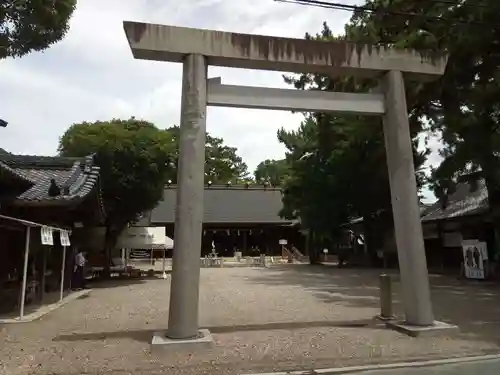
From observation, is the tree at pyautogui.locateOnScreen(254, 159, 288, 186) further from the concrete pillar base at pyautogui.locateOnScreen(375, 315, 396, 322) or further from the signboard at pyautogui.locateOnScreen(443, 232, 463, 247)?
the concrete pillar base at pyautogui.locateOnScreen(375, 315, 396, 322)

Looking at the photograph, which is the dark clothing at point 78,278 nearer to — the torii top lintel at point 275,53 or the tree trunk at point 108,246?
the tree trunk at point 108,246

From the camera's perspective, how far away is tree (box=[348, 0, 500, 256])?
12.9 m

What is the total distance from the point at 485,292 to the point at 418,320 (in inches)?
328

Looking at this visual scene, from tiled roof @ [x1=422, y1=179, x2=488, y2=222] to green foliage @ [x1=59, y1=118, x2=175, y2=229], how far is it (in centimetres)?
1422

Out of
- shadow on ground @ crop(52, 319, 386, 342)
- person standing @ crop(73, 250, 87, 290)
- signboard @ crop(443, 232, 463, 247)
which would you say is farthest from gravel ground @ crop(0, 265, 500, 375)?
signboard @ crop(443, 232, 463, 247)

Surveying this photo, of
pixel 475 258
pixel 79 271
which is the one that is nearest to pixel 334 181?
pixel 475 258

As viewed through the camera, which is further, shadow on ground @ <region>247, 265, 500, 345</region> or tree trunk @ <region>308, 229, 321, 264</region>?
tree trunk @ <region>308, 229, 321, 264</region>

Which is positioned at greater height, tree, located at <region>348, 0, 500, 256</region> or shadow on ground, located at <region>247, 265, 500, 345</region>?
tree, located at <region>348, 0, 500, 256</region>

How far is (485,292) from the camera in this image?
52.1 ft

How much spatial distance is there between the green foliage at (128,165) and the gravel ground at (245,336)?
756 cm

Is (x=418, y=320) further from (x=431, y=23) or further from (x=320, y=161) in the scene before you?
(x=320, y=161)

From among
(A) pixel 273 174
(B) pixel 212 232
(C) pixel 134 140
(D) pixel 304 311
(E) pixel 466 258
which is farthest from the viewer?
(A) pixel 273 174

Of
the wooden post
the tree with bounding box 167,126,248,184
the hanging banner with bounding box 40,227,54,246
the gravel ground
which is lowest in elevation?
the gravel ground

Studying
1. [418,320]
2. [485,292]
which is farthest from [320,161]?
[418,320]
